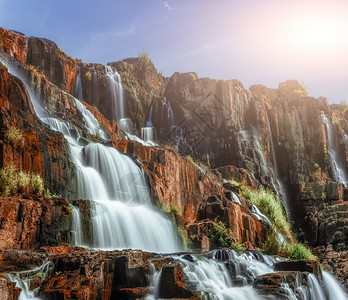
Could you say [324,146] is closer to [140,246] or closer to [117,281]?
[140,246]

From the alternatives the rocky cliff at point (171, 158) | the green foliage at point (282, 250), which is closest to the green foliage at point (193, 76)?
the rocky cliff at point (171, 158)

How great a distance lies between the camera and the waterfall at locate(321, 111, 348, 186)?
3984 cm

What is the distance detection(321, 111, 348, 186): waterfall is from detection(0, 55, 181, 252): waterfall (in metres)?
29.7

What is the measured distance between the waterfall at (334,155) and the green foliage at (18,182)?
117 feet

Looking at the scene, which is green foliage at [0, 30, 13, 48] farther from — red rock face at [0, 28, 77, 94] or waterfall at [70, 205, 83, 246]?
waterfall at [70, 205, 83, 246]

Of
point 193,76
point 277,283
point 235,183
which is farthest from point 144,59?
point 277,283

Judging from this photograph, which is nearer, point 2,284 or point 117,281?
point 2,284

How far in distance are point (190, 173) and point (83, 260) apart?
46.7ft

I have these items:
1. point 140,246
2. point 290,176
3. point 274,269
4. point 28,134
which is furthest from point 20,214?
point 290,176

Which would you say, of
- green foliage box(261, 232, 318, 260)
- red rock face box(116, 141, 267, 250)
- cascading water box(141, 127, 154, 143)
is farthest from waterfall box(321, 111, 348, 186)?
green foliage box(261, 232, 318, 260)

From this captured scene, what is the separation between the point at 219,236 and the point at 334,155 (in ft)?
94.7

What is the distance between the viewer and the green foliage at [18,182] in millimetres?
9953

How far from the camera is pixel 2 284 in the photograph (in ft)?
19.7

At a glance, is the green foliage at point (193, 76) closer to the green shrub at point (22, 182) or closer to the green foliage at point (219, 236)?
the green foliage at point (219, 236)
